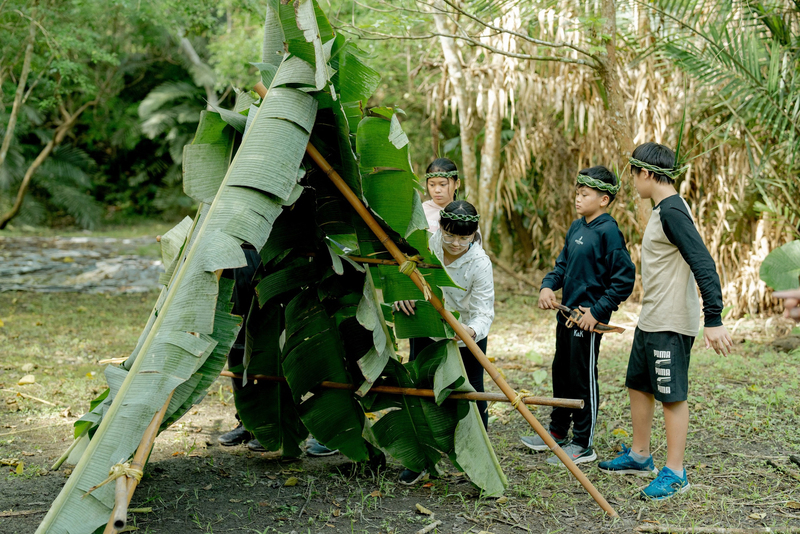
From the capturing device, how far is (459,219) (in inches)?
152

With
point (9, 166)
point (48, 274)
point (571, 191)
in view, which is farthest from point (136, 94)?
point (571, 191)

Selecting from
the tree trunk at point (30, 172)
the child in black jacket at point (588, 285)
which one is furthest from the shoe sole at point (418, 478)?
the tree trunk at point (30, 172)

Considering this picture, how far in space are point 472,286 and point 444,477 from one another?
1124mm

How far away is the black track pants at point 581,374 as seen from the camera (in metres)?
4.14

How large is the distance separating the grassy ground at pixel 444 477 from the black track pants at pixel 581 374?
25 centimetres

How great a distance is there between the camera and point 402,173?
3.14 metres

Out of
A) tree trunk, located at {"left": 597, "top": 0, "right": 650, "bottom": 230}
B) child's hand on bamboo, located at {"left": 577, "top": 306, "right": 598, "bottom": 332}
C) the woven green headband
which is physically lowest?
child's hand on bamboo, located at {"left": 577, "top": 306, "right": 598, "bottom": 332}

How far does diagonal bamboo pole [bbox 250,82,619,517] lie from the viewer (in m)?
3.20

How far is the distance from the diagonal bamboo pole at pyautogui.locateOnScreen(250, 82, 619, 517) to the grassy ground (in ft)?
0.91

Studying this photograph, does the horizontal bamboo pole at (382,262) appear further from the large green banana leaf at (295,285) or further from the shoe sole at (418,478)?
the shoe sole at (418,478)

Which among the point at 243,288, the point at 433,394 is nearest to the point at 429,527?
the point at 433,394

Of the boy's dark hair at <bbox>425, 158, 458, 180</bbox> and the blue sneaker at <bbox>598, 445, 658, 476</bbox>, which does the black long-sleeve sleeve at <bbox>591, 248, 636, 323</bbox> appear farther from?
the boy's dark hair at <bbox>425, 158, 458, 180</bbox>

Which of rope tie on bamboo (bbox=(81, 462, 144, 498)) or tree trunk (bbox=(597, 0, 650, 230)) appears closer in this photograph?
rope tie on bamboo (bbox=(81, 462, 144, 498))

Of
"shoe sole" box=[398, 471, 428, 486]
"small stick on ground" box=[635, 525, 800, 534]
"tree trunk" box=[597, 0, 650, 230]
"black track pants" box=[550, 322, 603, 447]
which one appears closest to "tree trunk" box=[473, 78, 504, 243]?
"tree trunk" box=[597, 0, 650, 230]
